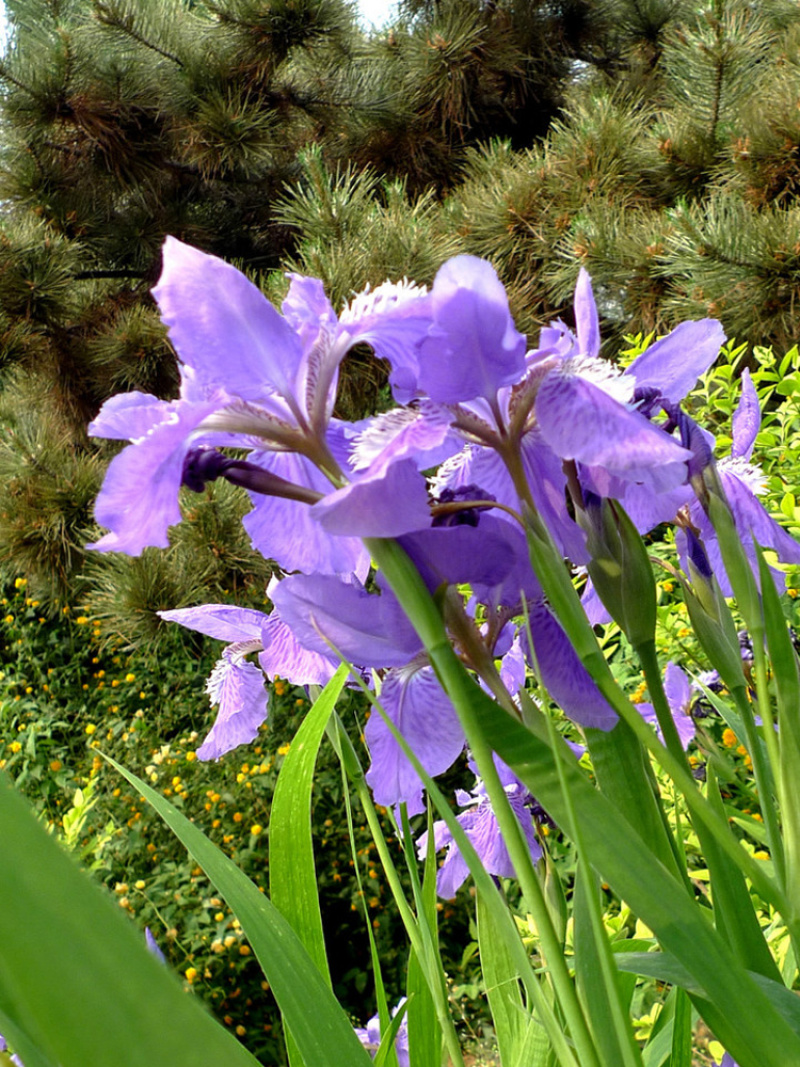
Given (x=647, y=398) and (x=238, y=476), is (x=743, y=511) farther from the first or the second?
(x=238, y=476)

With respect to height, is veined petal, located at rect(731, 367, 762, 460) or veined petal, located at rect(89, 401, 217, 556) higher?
veined petal, located at rect(89, 401, 217, 556)

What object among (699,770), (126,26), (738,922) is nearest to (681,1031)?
(738,922)

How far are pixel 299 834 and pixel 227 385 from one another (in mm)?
210

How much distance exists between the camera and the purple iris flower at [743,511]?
371mm

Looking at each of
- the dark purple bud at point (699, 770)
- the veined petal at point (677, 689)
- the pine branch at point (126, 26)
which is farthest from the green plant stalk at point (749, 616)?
the pine branch at point (126, 26)

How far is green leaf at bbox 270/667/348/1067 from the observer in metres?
0.37

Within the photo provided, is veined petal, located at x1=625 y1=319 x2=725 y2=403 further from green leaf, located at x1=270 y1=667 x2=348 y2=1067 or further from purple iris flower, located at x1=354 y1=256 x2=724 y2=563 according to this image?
green leaf, located at x1=270 y1=667 x2=348 y2=1067

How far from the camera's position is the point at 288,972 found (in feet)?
0.95

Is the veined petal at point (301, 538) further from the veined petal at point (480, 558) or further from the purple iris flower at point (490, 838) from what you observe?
the purple iris flower at point (490, 838)

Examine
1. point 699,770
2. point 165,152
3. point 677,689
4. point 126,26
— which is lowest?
point 699,770

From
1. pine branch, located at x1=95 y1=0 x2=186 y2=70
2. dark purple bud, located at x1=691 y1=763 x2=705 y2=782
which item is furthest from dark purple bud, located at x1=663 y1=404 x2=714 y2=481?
pine branch, located at x1=95 y1=0 x2=186 y2=70

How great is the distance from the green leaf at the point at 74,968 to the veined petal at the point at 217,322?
168mm

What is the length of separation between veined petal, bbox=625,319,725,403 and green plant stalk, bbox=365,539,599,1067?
0.16 m

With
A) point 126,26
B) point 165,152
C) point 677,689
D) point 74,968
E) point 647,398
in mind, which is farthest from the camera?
point 165,152
